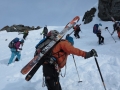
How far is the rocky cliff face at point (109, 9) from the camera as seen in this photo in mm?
34062

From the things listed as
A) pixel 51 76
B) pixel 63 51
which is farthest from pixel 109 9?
pixel 51 76

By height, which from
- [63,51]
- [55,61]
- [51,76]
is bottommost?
[51,76]

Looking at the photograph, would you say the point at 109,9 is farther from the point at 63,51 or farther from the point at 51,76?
the point at 51,76

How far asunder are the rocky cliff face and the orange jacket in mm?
30769

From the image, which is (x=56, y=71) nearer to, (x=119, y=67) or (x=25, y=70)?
(x=25, y=70)

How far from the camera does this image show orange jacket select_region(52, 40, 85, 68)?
4.78 m

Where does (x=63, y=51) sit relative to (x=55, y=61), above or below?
above

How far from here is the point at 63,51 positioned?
4.99 metres

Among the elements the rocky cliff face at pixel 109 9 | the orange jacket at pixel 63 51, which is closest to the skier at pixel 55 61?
the orange jacket at pixel 63 51

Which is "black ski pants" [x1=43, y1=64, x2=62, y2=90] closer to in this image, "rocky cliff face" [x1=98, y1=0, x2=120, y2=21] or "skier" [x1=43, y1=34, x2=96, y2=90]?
"skier" [x1=43, y1=34, x2=96, y2=90]

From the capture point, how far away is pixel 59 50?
4957 mm

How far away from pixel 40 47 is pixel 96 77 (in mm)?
3093

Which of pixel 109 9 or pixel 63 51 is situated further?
pixel 109 9

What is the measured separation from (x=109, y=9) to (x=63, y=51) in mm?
32770
